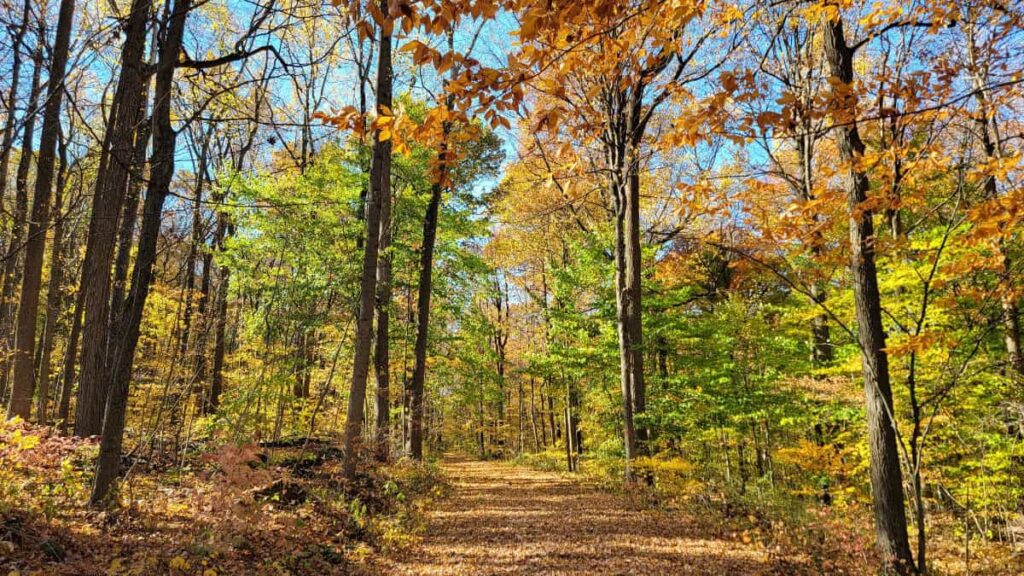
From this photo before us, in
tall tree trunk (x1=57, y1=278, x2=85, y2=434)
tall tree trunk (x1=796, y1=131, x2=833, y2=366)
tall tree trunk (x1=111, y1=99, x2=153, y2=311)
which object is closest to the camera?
tall tree trunk (x1=111, y1=99, x2=153, y2=311)

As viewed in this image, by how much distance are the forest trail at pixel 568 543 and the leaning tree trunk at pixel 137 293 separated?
9.72ft

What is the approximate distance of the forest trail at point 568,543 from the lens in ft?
18.9

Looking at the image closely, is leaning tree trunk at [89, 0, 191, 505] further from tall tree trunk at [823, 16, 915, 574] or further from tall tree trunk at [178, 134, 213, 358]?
tall tree trunk at [823, 16, 915, 574]

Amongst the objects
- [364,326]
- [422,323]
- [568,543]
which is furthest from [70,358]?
[568,543]

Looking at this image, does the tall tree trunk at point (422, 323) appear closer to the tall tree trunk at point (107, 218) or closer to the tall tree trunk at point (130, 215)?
the tall tree trunk at point (130, 215)

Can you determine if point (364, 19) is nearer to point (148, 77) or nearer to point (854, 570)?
point (148, 77)

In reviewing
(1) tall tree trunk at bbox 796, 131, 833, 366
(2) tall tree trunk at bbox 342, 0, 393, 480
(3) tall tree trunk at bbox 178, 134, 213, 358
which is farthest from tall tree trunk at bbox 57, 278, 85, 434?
(1) tall tree trunk at bbox 796, 131, 833, 366

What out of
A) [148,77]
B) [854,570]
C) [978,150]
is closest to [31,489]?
[148,77]

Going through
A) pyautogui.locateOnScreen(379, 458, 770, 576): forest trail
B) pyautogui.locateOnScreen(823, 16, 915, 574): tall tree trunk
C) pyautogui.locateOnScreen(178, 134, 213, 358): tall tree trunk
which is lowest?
pyautogui.locateOnScreen(379, 458, 770, 576): forest trail

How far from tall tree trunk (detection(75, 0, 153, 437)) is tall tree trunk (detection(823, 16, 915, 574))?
271 inches

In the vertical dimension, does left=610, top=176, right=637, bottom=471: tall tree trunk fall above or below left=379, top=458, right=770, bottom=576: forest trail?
above

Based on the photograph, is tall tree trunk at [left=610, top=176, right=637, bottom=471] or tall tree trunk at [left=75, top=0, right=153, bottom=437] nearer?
tall tree trunk at [left=75, top=0, right=153, bottom=437]

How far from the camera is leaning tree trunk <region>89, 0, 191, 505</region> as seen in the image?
505cm

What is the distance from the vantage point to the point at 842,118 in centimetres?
420
